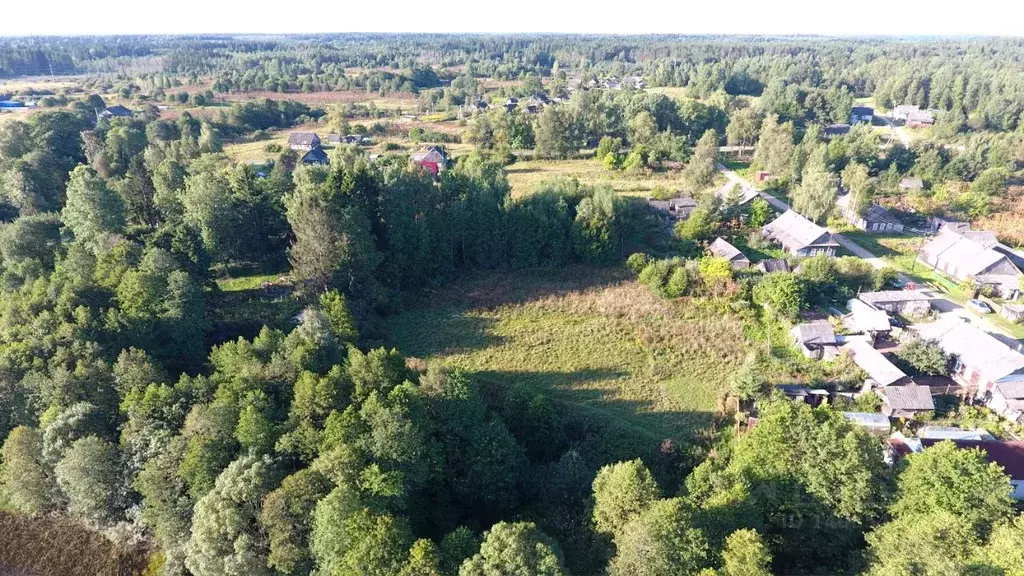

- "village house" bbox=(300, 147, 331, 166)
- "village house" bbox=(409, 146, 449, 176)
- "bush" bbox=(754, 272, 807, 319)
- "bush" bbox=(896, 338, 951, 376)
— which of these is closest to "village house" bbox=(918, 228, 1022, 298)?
"bush" bbox=(896, 338, 951, 376)

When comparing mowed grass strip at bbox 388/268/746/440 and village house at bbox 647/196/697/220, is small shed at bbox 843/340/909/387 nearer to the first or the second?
mowed grass strip at bbox 388/268/746/440

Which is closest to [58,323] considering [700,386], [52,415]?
[52,415]

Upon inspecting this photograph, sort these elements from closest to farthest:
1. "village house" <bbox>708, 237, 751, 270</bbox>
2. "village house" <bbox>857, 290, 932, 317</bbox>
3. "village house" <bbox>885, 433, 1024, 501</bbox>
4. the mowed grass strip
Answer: "village house" <bbox>885, 433, 1024, 501</bbox>, the mowed grass strip, "village house" <bbox>857, 290, 932, 317</bbox>, "village house" <bbox>708, 237, 751, 270</bbox>

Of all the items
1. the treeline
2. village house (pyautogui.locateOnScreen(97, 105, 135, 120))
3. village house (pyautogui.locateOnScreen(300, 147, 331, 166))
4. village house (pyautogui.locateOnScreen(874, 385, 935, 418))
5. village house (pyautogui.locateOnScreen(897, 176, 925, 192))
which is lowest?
village house (pyautogui.locateOnScreen(874, 385, 935, 418))

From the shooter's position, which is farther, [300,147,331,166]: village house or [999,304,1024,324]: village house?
[300,147,331,166]: village house

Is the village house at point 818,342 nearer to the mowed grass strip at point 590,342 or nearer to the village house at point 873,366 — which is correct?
the village house at point 873,366

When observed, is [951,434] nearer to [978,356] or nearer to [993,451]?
[993,451]

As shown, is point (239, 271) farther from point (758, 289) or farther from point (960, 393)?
point (960, 393)

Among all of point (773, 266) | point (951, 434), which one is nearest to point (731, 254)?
point (773, 266)
